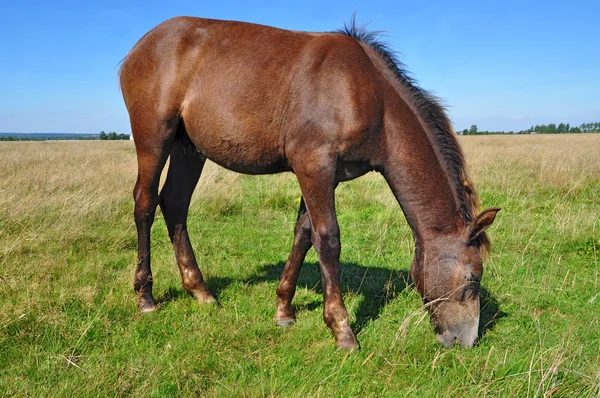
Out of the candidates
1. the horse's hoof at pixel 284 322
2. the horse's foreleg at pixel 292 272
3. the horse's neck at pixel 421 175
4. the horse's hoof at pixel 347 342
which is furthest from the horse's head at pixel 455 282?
the horse's hoof at pixel 284 322

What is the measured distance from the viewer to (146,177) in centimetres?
439

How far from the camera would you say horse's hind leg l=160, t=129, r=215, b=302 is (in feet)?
15.1

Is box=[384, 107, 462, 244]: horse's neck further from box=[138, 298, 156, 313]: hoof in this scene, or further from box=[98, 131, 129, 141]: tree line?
box=[98, 131, 129, 141]: tree line

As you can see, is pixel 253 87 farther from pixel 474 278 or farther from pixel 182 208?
pixel 474 278

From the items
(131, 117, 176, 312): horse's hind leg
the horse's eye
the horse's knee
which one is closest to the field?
(131, 117, 176, 312): horse's hind leg

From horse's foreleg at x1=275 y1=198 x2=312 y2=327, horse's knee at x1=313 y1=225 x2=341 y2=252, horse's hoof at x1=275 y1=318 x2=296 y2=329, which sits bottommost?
horse's hoof at x1=275 y1=318 x2=296 y2=329

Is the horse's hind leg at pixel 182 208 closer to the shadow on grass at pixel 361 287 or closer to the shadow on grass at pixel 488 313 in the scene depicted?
the shadow on grass at pixel 361 287

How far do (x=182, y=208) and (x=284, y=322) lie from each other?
66.4 inches

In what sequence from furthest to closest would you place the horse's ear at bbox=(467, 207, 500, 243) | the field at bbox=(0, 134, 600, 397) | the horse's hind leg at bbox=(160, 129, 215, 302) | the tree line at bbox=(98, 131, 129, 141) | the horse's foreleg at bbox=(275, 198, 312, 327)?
the tree line at bbox=(98, 131, 129, 141), the horse's hind leg at bbox=(160, 129, 215, 302), the horse's foreleg at bbox=(275, 198, 312, 327), the horse's ear at bbox=(467, 207, 500, 243), the field at bbox=(0, 134, 600, 397)

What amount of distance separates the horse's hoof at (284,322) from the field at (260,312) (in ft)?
0.33

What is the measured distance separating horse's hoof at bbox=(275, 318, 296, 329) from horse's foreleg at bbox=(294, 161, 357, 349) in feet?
1.57

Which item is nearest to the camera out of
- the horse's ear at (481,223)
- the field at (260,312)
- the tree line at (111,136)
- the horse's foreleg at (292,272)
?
the field at (260,312)

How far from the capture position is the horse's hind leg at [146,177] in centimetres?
423

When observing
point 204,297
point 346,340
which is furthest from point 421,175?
point 204,297
